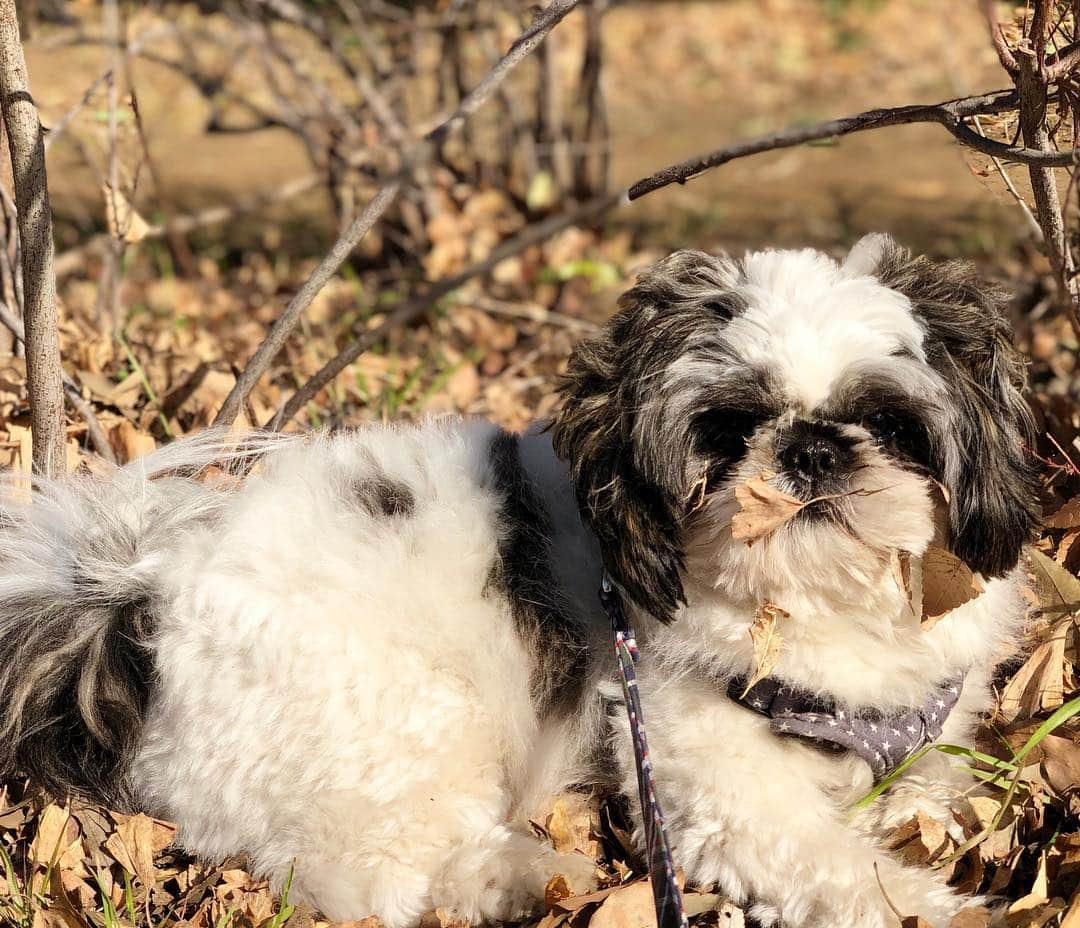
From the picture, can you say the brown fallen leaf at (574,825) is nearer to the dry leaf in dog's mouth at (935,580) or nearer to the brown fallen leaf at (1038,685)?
the dry leaf in dog's mouth at (935,580)

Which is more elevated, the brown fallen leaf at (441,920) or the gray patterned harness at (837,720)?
the gray patterned harness at (837,720)

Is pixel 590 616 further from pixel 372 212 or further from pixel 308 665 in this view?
pixel 372 212

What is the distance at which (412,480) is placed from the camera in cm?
282

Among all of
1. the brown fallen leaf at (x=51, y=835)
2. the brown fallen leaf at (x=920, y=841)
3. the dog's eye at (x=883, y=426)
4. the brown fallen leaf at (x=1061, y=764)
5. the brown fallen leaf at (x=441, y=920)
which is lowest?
the brown fallen leaf at (x=441, y=920)

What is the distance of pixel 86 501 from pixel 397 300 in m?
3.39

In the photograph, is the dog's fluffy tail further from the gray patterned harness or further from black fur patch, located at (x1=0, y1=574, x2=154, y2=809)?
the gray patterned harness

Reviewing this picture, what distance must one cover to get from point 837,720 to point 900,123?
131 centimetres

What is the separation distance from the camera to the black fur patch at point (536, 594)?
2.75m

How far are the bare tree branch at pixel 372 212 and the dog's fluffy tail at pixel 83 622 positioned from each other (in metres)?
0.52

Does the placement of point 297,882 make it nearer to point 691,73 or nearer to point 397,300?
point 397,300

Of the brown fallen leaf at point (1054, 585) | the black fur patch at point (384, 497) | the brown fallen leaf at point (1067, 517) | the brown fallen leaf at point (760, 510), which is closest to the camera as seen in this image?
the brown fallen leaf at point (760, 510)

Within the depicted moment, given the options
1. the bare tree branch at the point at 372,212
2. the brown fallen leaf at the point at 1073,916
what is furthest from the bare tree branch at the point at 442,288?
the brown fallen leaf at the point at 1073,916

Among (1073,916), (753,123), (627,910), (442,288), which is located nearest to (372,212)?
(442,288)

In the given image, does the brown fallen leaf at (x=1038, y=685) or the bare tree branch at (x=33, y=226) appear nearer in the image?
the bare tree branch at (x=33, y=226)
